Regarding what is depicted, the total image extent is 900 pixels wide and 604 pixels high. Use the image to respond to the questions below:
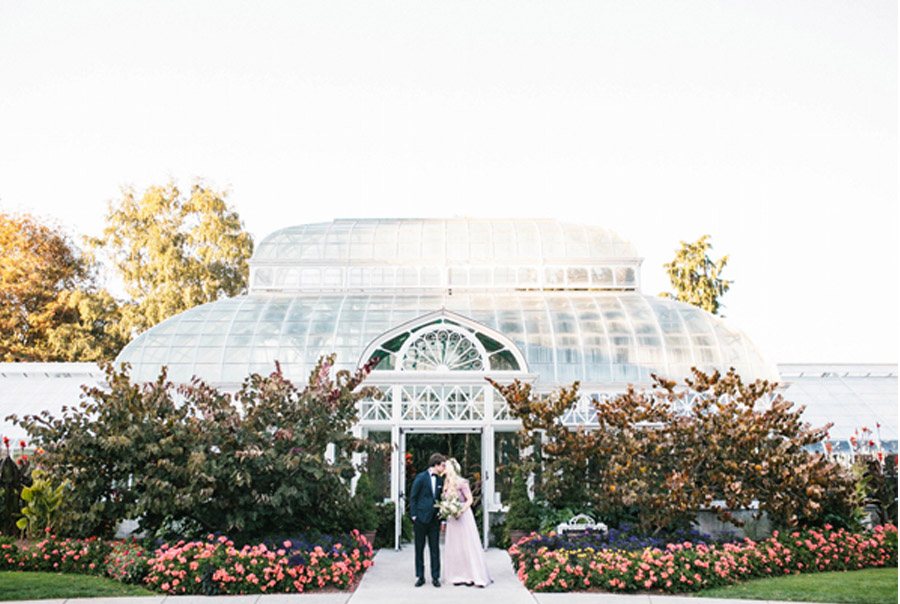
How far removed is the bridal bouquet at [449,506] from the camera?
39.3 ft

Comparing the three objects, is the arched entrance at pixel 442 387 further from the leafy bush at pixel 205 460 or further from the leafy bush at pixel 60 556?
the leafy bush at pixel 60 556

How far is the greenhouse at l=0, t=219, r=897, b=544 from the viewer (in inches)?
642

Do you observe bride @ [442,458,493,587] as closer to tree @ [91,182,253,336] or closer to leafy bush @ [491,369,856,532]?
leafy bush @ [491,369,856,532]

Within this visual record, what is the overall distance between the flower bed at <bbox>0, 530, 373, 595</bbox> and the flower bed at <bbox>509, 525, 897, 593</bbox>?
2768 mm

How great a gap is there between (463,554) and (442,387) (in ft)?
15.0

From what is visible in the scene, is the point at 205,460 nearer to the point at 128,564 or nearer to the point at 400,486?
the point at 128,564

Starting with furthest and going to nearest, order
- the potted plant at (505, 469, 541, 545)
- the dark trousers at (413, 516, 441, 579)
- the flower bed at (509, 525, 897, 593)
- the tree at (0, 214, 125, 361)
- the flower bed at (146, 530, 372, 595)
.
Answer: the tree at (0, 214, 125, 361)
the potted plant at (505, 469, 541, 545)
the dark trousers at (413, 516, 441, 579)
the flower bed at (509, 525, 897, 593)
the flower bed at (146, 530, 372, 595)

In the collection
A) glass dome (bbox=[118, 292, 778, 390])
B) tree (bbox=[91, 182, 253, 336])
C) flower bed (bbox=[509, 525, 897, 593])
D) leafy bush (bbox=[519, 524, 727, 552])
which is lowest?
flower bed (bbox=[509, 525, 897, 593])

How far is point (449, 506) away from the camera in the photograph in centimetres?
1199

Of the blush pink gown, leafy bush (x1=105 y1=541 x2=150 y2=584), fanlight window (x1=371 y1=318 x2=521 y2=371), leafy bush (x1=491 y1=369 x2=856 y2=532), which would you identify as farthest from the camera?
fanlight window (x1=371 y1=318 x2=521 y2=371)

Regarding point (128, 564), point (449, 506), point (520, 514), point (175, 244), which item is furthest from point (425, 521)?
point (175, 244)

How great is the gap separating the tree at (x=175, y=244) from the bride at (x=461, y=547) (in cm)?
2118

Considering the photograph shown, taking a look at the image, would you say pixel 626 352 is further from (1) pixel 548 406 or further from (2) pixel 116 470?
(2) pixel 116 470

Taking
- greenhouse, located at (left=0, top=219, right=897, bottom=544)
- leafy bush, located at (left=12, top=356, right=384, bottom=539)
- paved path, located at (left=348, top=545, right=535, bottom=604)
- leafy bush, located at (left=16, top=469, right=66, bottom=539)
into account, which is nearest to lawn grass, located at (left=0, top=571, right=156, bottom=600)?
leafy bush, located at (left=12, top=356, right=384, bottom=539)
